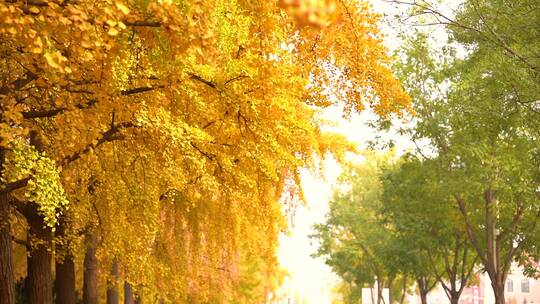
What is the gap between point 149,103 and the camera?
13828 mm

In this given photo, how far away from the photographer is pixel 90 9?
9414 millimetres

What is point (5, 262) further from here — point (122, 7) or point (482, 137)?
point (482, 137)

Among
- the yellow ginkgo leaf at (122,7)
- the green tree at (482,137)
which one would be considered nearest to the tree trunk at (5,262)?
the yellow ginkgo leaf at (122,7)

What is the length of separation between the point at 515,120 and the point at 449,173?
53.1ft

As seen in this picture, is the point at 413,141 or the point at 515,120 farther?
the point at 413,141

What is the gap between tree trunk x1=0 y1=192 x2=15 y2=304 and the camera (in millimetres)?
14609

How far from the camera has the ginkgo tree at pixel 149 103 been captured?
10.1 metres

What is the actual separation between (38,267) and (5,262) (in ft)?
12.6

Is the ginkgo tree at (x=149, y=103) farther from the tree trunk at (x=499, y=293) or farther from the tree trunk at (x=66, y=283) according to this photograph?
the tree trunk at (x=499, y=293)

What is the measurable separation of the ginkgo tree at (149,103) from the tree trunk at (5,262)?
0.06 feet

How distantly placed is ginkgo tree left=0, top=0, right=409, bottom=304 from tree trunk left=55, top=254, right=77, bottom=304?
1.57 m

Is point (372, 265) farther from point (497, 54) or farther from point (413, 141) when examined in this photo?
point (497, 54)

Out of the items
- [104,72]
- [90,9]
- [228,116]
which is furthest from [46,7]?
[228,116]

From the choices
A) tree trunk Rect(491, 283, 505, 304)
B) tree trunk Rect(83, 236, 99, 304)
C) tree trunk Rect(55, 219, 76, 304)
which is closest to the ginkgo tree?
tree trunk Rect(55, 219, 76, 304)
